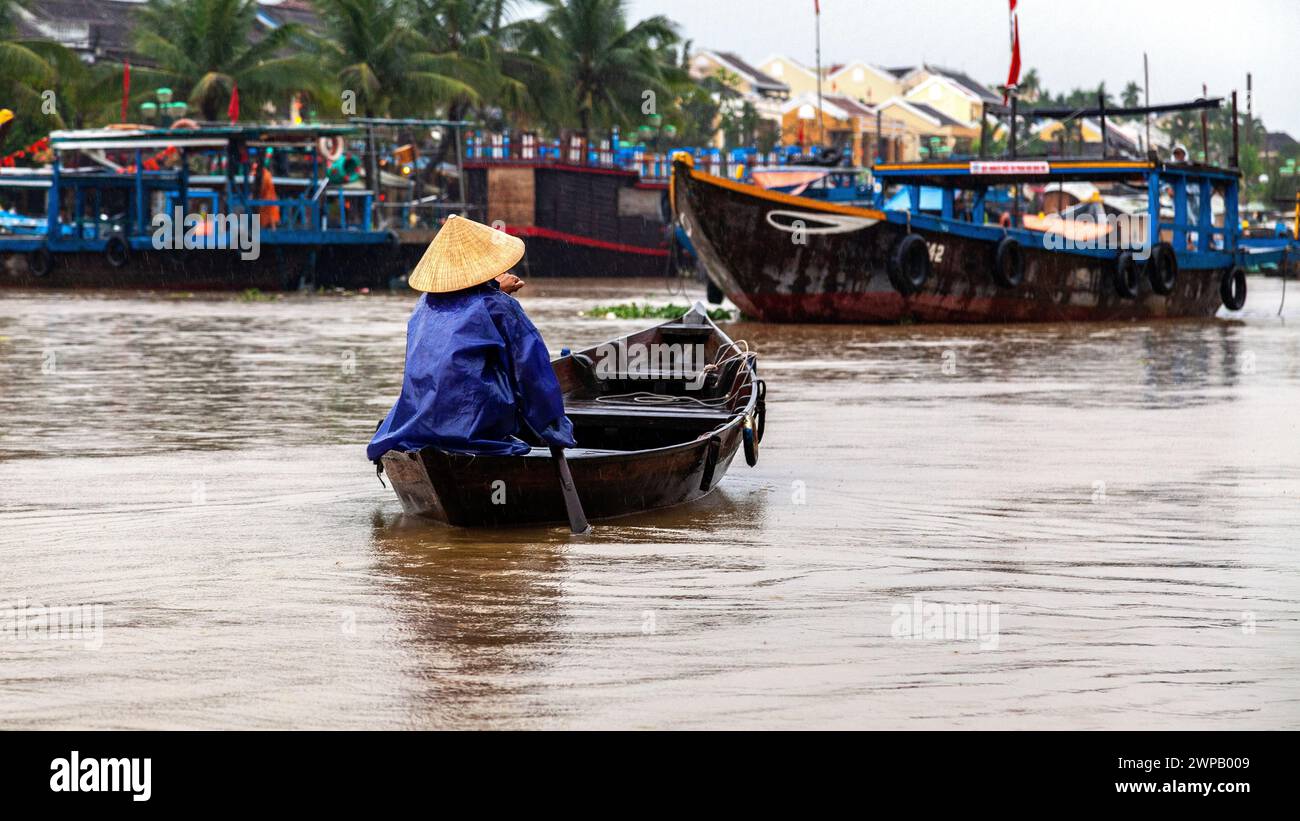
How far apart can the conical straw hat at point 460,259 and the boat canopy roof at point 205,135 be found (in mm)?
23758

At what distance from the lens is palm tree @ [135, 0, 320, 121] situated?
3947cm

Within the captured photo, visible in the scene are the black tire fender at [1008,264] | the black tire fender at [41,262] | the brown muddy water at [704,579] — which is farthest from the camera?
the black tire fender at [41,262]

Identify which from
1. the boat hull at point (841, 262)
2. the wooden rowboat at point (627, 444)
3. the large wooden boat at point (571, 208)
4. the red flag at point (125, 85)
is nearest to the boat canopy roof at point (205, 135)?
the red flag at point (125, 85)

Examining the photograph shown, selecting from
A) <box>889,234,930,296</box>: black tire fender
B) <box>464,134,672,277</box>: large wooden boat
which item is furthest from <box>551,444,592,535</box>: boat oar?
<box>464,134,672,277</box>: large wooden boat

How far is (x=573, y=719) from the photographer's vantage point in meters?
4.67

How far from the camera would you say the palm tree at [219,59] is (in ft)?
129

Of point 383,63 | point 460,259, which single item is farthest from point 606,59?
point 460,259

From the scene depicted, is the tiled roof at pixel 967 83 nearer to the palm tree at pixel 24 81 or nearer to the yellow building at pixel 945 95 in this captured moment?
the yellow building at pixel 945 95

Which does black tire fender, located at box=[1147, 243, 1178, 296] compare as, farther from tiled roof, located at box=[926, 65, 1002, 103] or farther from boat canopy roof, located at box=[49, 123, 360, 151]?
tiled roof, located at box=[926, 65, 1002, 103]

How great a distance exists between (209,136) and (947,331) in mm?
15345

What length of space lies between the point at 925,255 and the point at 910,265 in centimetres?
27
